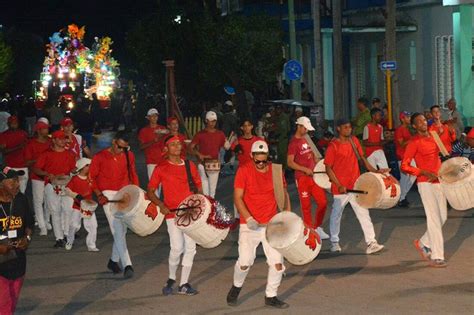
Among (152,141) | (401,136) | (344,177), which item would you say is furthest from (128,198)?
(401,136)

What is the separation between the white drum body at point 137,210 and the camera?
1388 centimetres

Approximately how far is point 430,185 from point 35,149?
21.5ft

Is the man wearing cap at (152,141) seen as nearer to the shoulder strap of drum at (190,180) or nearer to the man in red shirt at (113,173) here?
the man in red shirt at (113,173)

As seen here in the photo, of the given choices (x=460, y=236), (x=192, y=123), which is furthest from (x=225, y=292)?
(x=192, y=123)

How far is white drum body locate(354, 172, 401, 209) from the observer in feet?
48.9

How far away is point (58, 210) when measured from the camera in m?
17.8

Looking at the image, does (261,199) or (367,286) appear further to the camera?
(367,286)

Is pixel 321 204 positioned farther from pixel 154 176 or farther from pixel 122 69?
pixel 122 69

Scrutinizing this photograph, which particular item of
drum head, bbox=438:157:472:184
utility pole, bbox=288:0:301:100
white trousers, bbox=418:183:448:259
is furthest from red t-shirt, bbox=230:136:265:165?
utility pole, bbox=288:0:301:100

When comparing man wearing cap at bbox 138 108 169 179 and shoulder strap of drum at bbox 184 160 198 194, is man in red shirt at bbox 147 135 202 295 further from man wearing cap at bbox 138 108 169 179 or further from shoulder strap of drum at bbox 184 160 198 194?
man wearing cap at bbox 138 108 169 179

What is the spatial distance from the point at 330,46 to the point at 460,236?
24004 mm

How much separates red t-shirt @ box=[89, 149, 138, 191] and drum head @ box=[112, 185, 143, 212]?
723 mm

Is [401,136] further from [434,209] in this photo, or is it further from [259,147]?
[259,147]

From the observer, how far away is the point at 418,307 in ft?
39.7
